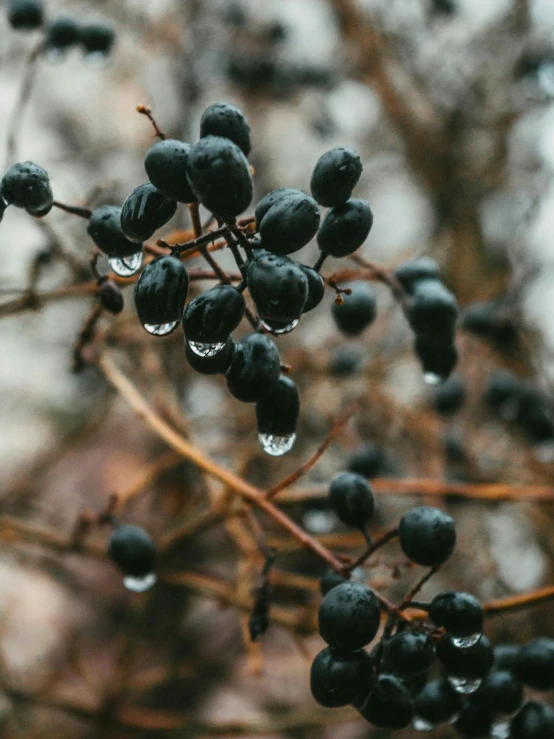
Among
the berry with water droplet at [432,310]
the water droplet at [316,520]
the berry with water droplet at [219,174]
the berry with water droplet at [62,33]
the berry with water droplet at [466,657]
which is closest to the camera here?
the berry with water droplet at [219,174]

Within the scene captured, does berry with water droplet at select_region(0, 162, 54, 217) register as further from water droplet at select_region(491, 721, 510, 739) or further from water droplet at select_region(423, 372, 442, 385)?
water droplet at select_region(491, 721, 510, 739)

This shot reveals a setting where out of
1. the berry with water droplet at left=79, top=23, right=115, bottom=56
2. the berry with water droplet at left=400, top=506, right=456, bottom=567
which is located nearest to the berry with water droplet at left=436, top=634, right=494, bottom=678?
the berry with water droplet at left=400, top=506, right=456, bottom=567

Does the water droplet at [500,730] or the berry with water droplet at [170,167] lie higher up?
the berry with water droplet at [170,167]

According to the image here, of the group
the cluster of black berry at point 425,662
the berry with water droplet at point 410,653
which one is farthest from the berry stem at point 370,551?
the berry with water droplet at point 410,653

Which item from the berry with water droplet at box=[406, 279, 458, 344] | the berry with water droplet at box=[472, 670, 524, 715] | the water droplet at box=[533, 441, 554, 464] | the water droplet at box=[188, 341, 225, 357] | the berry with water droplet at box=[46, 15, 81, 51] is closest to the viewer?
the water droplet at box=[188, 341, 225, 357]

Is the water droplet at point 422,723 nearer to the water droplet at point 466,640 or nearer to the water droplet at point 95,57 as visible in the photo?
the water droplet at point 466,640

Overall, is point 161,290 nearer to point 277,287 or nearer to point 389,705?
point 277,287

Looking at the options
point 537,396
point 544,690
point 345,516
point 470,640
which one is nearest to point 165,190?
point 345,516

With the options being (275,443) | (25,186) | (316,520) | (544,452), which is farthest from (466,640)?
(544,452)
